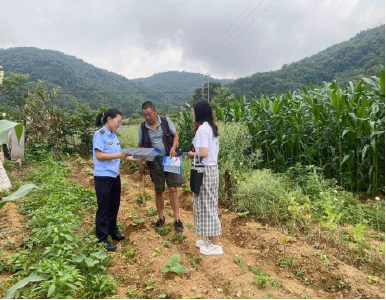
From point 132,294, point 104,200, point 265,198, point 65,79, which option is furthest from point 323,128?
point 65,79

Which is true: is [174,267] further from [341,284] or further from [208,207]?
[341,284]

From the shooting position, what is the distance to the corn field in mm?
3471

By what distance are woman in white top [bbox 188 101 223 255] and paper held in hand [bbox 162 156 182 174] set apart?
1.29ft

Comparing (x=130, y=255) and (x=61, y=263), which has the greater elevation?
(x=61, y=263)

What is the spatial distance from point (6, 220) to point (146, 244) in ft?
8.21

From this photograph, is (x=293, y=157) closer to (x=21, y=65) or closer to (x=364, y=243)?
(x=364, y=243)

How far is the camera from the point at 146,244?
352cm

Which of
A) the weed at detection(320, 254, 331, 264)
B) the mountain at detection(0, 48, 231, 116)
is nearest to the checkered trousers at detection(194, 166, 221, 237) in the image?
the weed at detection(320, 254, 331, 264)

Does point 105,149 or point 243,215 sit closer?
point 105,149

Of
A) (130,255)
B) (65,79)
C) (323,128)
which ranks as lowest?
(130,255)

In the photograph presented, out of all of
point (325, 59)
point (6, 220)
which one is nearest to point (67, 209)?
point (6, 220)

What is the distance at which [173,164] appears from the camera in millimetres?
3502

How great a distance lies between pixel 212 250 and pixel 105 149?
1.74 meters

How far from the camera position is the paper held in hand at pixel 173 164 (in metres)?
3.48
